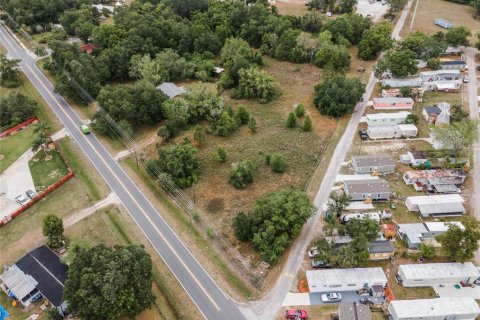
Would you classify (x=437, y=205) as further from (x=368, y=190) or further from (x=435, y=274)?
(x=435, y=274)

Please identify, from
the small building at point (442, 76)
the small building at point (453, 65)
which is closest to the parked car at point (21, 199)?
the small building at point (442, 76)

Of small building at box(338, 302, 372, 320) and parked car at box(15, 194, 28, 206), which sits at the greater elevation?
small building at box(338, 302, 372, 320)

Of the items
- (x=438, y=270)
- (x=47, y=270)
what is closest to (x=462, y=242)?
(x=438, y=270)

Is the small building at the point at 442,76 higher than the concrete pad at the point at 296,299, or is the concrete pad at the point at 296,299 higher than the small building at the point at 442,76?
the small building at the point at 442,76

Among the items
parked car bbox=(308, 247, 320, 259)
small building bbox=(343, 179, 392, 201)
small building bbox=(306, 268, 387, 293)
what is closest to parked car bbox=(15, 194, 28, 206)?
parked car bbox=(308, 247, 320, 259)

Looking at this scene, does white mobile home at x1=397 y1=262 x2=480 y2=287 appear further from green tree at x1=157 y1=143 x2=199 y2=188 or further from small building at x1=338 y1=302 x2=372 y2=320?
green tree at x1=157 y1=143 x2=199 y2=188

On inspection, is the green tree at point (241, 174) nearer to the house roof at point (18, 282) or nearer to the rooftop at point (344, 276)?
the rooftop at point (344, 276)
